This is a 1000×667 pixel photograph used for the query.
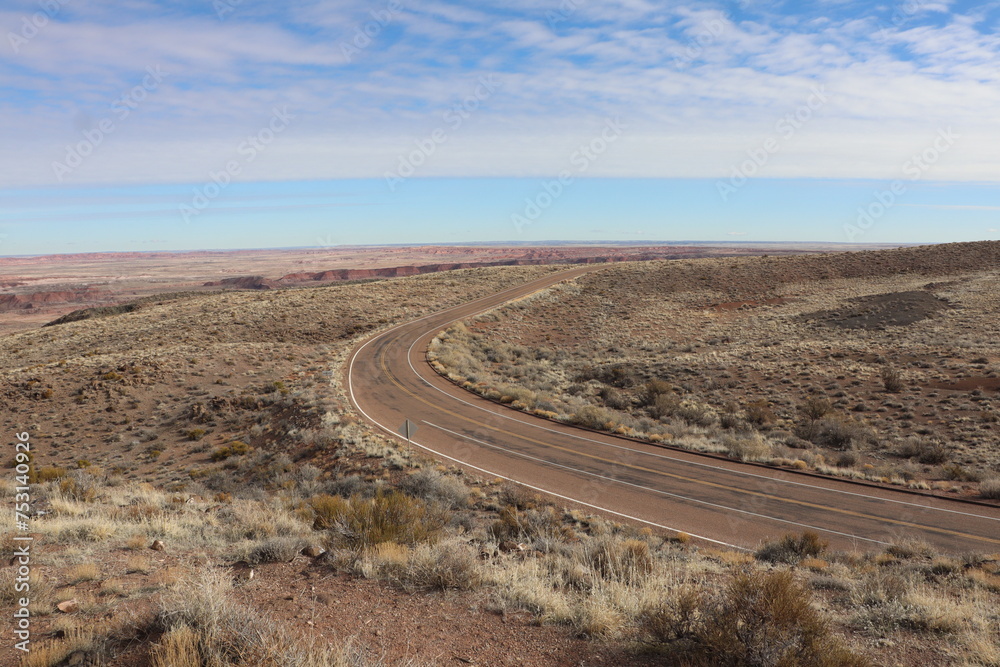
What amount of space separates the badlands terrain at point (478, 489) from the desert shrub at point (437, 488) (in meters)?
0.09

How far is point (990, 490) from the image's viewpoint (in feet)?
47.2

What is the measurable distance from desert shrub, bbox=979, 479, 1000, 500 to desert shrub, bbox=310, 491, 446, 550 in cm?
1597

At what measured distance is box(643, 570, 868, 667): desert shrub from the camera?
189 inches

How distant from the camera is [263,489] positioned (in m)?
16.2

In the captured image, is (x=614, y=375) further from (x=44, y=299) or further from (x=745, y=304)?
(x=44, y=299)

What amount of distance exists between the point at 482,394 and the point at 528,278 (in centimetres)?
4729

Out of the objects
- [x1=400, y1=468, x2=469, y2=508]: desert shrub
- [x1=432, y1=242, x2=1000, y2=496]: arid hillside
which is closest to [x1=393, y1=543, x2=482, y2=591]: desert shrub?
[x1=400, y1=468, x2=469, y2=508]: desert shrub

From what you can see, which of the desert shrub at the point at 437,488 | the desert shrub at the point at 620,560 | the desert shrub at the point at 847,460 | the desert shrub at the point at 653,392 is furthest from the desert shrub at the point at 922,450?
the desert shrub at the point at 437,488

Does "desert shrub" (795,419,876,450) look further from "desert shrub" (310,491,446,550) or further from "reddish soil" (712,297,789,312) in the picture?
"reddish soil" (712,297,789,312)

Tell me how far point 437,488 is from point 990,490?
16075 millimetres

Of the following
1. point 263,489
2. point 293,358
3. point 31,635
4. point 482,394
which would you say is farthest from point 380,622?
point 293,358

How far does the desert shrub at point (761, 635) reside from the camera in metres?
4.80

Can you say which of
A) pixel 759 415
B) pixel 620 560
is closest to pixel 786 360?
pixel 759 415

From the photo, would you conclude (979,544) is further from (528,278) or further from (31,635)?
(528,278)
